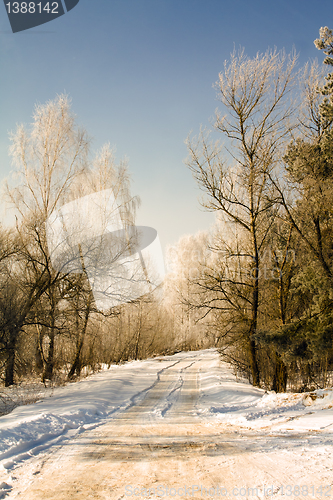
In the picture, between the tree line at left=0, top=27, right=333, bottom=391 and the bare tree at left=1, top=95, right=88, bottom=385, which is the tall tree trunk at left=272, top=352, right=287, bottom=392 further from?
the bare tree at left=1, top=95, right=88, bottom=385

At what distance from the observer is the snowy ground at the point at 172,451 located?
271 centimetres

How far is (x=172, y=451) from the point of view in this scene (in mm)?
3803

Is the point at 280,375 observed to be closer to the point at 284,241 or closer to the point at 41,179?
the point at 284,241

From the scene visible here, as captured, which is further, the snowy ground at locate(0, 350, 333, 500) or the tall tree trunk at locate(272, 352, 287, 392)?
the tall tree trunk at locate(272, 352, 287, 392)

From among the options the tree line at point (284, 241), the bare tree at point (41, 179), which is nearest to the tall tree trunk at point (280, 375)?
the tree line at point (284, 241)

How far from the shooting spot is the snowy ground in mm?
2707

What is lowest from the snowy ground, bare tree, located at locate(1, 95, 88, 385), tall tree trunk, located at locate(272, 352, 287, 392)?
tall tree trunk, located at locate(272, 352, 287, 392)

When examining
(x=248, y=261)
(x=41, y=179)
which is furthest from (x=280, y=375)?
(x=41, y=179)

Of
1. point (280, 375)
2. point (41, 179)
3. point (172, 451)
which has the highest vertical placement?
point (41, 179)

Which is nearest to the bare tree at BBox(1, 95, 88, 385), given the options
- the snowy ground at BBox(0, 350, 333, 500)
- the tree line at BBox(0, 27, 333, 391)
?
the tree line at BBox(0, 27, 333, 391)

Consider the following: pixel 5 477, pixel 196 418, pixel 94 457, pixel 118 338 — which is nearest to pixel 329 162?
pixel 196 418

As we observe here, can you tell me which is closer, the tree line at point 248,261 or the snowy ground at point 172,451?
the snowy ground at point 172,451

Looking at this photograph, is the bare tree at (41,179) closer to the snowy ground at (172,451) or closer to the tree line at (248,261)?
the tree line at (248,261)

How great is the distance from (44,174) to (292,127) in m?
9.59
